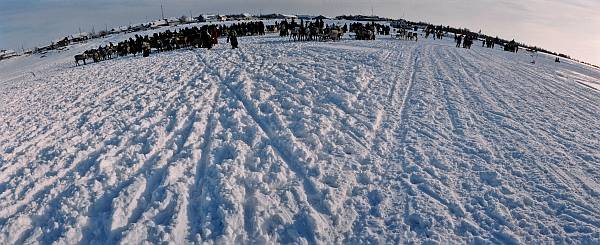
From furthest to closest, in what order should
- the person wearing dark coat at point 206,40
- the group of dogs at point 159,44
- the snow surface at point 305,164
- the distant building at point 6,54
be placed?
the distant building at point 6,54 → the group of dogs at point 159,44 → the person wearing dark coat at point 206,40 → the snow surface at point 305,164

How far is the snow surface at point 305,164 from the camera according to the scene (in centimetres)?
594

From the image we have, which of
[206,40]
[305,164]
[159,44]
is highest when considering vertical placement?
[206,40]

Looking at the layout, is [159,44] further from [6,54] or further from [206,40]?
[6,54]

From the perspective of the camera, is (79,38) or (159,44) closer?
(159,44)

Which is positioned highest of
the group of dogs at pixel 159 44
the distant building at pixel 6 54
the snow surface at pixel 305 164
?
the group of dogs at pixel 159 44

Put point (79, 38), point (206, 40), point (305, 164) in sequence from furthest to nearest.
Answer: point (79, 38)
point (206, 40)
point (305, 164)

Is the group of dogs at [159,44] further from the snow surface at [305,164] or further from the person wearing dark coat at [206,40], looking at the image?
the snow surface at [305,164]

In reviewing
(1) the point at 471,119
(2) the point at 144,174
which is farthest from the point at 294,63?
(2) the point at 144,174

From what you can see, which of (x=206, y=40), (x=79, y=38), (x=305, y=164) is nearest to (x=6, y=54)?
(x=79, y=38)

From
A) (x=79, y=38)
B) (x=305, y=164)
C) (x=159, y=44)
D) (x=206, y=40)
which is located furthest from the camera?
(x=79, y=38)

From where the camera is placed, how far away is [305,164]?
7691 mm

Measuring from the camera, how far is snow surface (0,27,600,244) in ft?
19.5

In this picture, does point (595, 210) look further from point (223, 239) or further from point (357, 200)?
point (223, 239)

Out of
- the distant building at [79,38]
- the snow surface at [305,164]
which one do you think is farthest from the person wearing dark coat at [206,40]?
the distant building at [79,38]
